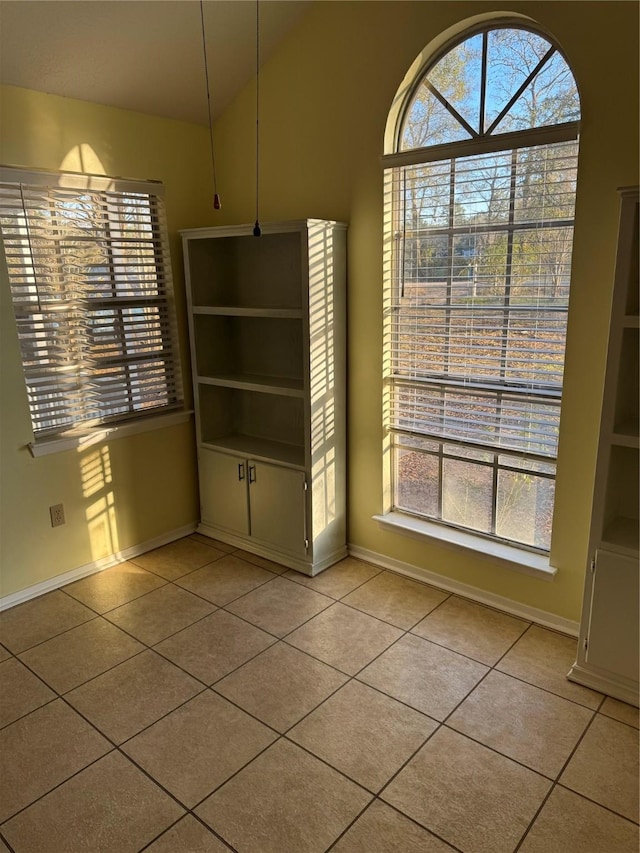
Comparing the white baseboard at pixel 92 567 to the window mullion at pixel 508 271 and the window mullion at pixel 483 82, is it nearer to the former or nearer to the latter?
the window mullion at pixel 508 271

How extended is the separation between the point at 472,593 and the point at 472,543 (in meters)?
0.27

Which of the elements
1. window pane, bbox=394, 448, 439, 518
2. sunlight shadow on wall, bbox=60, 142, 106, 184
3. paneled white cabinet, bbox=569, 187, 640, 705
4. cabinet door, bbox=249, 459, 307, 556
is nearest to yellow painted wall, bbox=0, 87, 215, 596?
sunlight shadow on wall, bbox=60, 142, 106, 184

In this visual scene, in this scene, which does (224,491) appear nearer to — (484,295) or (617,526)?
(484,295)

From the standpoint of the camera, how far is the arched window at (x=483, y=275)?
2.48m

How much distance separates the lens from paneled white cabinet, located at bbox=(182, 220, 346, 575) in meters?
3.05

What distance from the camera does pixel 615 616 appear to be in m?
2.25

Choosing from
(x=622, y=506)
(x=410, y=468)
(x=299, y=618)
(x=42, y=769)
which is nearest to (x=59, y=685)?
(x=42, y=769)

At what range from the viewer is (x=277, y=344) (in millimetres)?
3512

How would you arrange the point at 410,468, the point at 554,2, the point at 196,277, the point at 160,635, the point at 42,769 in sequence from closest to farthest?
the point at 42,769
the point at 554,2
the point at 160,635
the point at 410,468
the point at 196,277

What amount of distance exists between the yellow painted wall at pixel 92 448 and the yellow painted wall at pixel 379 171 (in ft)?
1.02

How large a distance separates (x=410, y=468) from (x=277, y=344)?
3.47 feet

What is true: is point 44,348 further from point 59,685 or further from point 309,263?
point 59,685

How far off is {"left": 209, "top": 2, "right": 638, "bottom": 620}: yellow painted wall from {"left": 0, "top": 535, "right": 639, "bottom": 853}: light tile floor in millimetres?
461

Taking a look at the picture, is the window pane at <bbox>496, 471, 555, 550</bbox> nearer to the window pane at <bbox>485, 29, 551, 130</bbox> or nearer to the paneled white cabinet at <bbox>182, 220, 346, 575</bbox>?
the paneled white cabinet at <bbox>182, 220, 346, 575</bbox>
